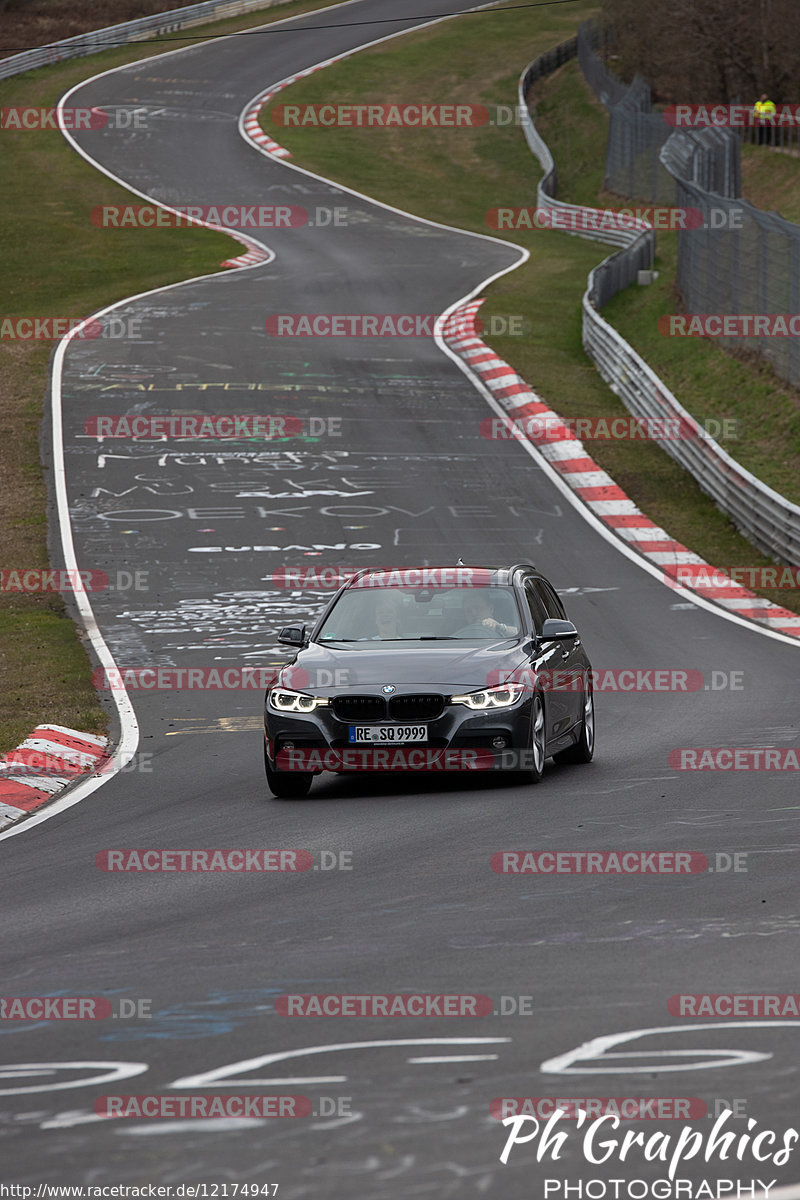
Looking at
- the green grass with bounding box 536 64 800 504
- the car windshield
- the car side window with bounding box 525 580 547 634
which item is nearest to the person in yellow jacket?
the green grass with bounding box 536 64 800 504

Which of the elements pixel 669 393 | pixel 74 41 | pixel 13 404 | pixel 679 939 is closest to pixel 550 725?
pixel 679 939

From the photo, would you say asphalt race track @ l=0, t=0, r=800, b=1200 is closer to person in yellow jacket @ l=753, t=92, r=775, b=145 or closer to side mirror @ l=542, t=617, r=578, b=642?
side mirror @ l=542, t=617, r=578, b=642

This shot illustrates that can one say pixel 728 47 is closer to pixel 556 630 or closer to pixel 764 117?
pixel 764 117

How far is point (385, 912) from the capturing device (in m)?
7.77

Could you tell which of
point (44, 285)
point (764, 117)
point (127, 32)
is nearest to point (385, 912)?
point (44, 285)

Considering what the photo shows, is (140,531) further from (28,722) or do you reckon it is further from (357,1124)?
(357,1124)

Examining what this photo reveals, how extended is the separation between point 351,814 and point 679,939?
3.93m

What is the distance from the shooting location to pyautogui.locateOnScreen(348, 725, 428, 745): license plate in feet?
36.9

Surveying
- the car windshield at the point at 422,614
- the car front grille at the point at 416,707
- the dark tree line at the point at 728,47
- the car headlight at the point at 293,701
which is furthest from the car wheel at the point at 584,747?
the dark tree line at the point at 728,47

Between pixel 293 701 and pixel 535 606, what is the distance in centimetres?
242

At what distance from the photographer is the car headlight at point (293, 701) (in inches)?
449

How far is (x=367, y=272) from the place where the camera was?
4428cm

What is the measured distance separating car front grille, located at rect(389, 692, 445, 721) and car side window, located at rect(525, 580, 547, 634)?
1.56 m

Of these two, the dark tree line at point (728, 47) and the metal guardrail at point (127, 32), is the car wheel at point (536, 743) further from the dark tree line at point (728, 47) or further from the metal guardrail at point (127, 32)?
the metal guardrail at point (127, 32)
